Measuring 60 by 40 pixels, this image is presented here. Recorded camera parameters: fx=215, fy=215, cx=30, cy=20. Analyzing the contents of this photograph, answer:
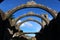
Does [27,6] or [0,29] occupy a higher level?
[27,6]

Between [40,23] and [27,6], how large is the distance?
1215cm

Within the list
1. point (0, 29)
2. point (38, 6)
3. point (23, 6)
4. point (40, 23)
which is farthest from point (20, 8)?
point (40, 23)

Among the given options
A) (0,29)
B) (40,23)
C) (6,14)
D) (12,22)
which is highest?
(40,23)

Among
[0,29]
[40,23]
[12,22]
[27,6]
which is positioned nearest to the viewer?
[0,29]

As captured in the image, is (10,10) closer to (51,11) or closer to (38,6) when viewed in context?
(38,6)

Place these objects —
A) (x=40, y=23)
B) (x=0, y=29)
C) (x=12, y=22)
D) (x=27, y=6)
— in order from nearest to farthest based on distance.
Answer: (x=0, y=29) < (x=27, y=6) < (x=12, y=22) < (x=40, y=23)

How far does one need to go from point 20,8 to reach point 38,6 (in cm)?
180

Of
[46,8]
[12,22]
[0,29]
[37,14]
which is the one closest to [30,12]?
[37,14]

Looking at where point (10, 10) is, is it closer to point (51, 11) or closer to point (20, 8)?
point (20, 8)

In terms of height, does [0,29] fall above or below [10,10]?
below

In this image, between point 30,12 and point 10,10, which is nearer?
point 10,10

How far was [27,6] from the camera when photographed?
21172 mm

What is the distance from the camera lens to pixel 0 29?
1973cm

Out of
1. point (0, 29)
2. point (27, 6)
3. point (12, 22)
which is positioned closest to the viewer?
point (0, 29)
